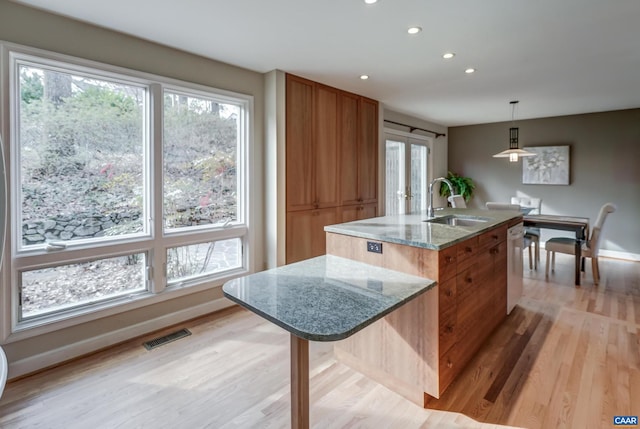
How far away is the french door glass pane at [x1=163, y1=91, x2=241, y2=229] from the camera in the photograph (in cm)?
307

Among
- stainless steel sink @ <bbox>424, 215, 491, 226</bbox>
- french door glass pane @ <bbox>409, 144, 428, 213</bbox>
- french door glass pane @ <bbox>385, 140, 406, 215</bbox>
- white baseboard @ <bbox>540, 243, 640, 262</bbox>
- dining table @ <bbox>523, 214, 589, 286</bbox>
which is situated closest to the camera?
stainless steel sink @ <bbox>424, 215, 491, 226</bbox>

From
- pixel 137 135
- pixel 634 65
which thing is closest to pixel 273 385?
pixel 137 135

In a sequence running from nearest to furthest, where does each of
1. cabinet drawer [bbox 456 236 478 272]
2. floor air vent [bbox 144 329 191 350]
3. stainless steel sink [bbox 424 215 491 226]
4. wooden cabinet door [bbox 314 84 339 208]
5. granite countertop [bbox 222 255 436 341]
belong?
granite countertop [bbox 222 255 436 341] < cabinet drawer [bbox 456 236 478 272] < floor air vent [bbox 144 329 191 350] < stainless steel sink [bbox 424 215 491 226] < wooden cabinet door [bbox 314 84 339 208]

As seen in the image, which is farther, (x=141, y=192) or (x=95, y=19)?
(x=141, y=192)

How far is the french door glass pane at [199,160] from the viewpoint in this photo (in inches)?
121

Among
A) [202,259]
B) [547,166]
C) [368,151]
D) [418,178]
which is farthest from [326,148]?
[547,166]

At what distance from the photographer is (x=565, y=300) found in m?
3.65

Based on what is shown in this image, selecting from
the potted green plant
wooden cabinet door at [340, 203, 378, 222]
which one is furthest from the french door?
wooden cabinet door at [340, 203, 378, 222]

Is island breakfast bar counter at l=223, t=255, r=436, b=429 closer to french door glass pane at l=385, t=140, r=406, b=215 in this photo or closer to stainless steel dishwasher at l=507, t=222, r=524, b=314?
stainless steel dishwasher at l=507, t=222, r=524, b=314

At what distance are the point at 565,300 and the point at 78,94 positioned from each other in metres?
4.89

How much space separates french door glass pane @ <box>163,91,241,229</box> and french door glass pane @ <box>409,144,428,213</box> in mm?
3693

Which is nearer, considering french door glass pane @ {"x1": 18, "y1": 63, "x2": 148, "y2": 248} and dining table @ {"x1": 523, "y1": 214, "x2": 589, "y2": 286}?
french door glass pane @ {"x1": 18, "y1": 63, "x2": 148, "y2": 248}

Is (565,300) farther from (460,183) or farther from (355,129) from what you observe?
(460,183)

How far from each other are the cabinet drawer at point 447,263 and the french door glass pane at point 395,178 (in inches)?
143
